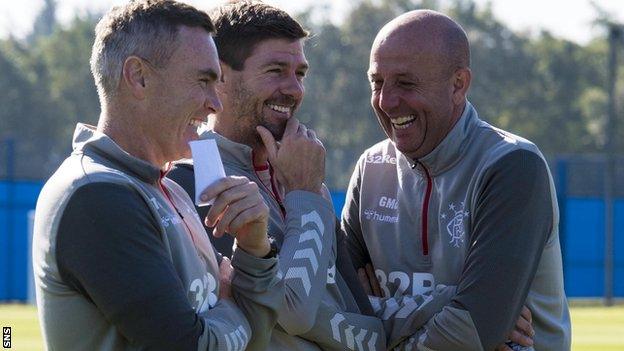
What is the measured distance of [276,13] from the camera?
4973mm

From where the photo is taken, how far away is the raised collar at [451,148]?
512 centimetres

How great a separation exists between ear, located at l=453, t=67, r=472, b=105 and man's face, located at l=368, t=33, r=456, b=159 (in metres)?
0.02

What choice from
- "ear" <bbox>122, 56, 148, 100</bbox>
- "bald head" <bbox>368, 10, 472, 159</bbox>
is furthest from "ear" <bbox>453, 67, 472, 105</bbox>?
"ear" <bbox>122, 56, 148, 100</bbox>

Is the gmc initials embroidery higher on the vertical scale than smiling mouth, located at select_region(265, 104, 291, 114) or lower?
lower

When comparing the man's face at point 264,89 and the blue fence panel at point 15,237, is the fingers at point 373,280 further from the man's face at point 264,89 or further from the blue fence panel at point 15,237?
the blue fence panel at point 15,237

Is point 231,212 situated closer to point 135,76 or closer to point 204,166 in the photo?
point 204,166

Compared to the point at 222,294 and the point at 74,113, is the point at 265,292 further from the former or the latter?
the point at 74,113

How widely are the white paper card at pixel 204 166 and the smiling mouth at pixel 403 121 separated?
1380 mm

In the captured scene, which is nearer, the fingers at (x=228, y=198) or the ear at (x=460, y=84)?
the fingers at (x=228, y=198)

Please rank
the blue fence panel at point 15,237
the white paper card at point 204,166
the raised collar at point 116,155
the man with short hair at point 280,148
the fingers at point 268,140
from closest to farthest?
the raised collar at point 116,155 → the white paper card at point 204,166 → the man with short hair at point 280,148 → the fingers at point 268,140 → the blue fence panel at point 15,237

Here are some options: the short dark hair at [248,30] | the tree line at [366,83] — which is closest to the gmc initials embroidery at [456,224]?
the short dark hair at [248,30]

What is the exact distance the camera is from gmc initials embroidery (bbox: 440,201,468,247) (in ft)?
16.4

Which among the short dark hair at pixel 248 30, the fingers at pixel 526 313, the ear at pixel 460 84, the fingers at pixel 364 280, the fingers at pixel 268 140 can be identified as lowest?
the fingers at pixel 526 313

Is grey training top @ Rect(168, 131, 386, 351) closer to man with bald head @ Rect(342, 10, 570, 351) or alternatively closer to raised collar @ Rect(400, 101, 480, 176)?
man with bald head @ Rect(342, 10, 570, 351)
